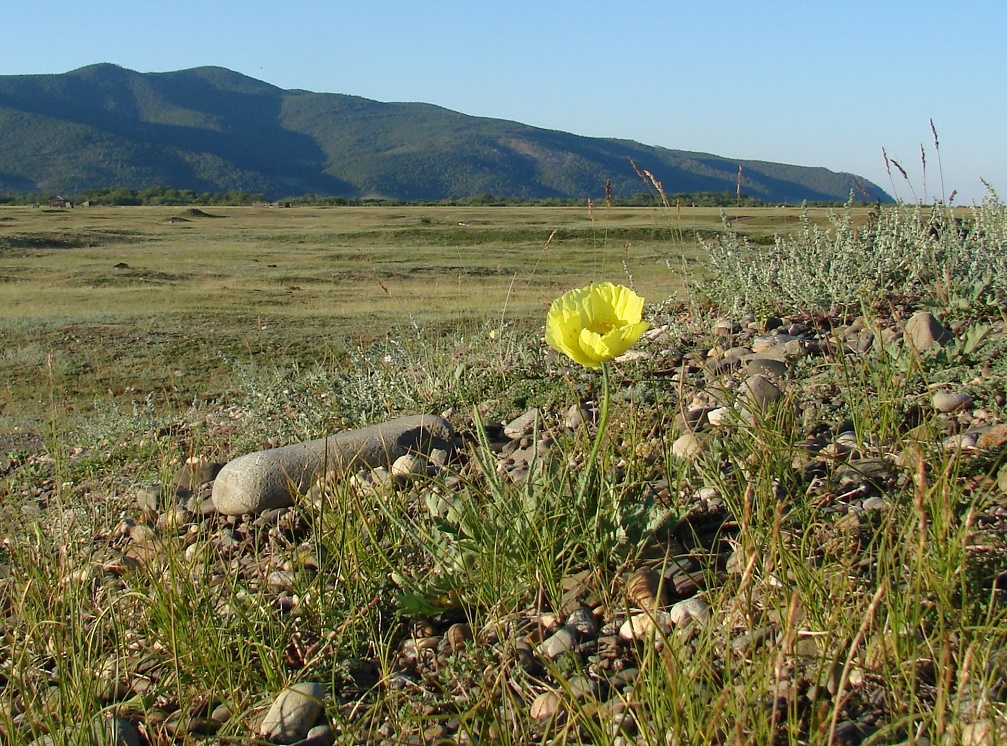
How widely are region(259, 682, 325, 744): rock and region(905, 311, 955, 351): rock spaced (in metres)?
2.64

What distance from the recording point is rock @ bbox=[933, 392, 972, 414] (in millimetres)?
2881

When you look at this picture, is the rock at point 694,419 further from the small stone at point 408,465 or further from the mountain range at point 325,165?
the mountain range at point 325,165

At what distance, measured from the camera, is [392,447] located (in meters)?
3.47

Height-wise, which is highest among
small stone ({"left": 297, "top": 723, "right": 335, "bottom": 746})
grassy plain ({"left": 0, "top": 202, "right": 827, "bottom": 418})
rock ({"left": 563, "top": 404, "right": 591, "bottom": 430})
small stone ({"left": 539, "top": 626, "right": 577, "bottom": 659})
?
rock ({"left": 563, "top": 404, "right": 591, "bottom": 430})

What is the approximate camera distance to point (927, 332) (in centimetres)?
358

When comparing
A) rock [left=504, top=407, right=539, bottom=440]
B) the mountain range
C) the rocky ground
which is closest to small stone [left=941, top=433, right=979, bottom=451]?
the rocky ground

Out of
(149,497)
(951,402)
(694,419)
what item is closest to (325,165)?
(149,497)

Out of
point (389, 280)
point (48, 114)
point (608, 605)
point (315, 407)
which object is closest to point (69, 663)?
point (608, 605)

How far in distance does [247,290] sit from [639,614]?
1401 centimetres

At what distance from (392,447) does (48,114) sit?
205037 millimetres

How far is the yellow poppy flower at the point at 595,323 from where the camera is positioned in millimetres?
1917

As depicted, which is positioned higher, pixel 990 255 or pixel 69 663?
pixel 990 255

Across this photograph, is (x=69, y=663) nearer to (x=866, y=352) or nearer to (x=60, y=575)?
(x=60, y=575)

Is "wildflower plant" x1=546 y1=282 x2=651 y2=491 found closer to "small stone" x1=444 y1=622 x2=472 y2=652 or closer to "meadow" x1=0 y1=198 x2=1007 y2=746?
"meadow" x1=0 y1=198 x2=1007 y2=746
